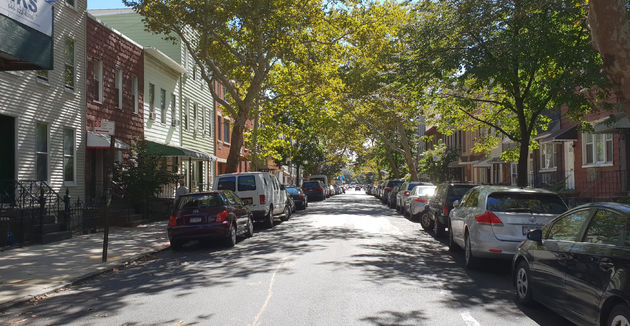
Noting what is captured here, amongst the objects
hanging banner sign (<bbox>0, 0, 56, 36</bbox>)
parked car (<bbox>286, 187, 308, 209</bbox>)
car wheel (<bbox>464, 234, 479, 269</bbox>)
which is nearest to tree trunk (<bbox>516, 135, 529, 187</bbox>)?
car wheel (<bbox>464, 234, 479, 269</bbox>)

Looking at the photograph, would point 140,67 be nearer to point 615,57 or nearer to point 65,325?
point 65,325

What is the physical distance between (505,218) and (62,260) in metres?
8.93

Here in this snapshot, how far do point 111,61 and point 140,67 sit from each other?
9.25ft

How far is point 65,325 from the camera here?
6305 mm

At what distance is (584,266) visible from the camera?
17.6ft

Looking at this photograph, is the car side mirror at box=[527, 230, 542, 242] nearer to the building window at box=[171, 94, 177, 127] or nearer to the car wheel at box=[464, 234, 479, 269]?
the car wheel at box=[464, 234, 479, 269]

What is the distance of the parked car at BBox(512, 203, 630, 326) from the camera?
4.76 m

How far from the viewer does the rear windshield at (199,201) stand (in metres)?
13.4

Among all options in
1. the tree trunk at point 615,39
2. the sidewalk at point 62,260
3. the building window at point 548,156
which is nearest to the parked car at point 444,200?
the sidewalk at point 62,260

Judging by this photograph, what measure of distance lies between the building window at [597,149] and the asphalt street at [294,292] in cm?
1148

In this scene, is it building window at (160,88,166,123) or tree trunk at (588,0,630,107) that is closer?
tree trunk at (588,0,630,107)

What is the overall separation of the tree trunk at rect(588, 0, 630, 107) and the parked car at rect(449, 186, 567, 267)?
8.82 feet

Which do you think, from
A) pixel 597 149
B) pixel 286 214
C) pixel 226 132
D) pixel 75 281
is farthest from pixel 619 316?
pixel 226 132

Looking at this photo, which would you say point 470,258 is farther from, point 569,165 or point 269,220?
point 569,165
